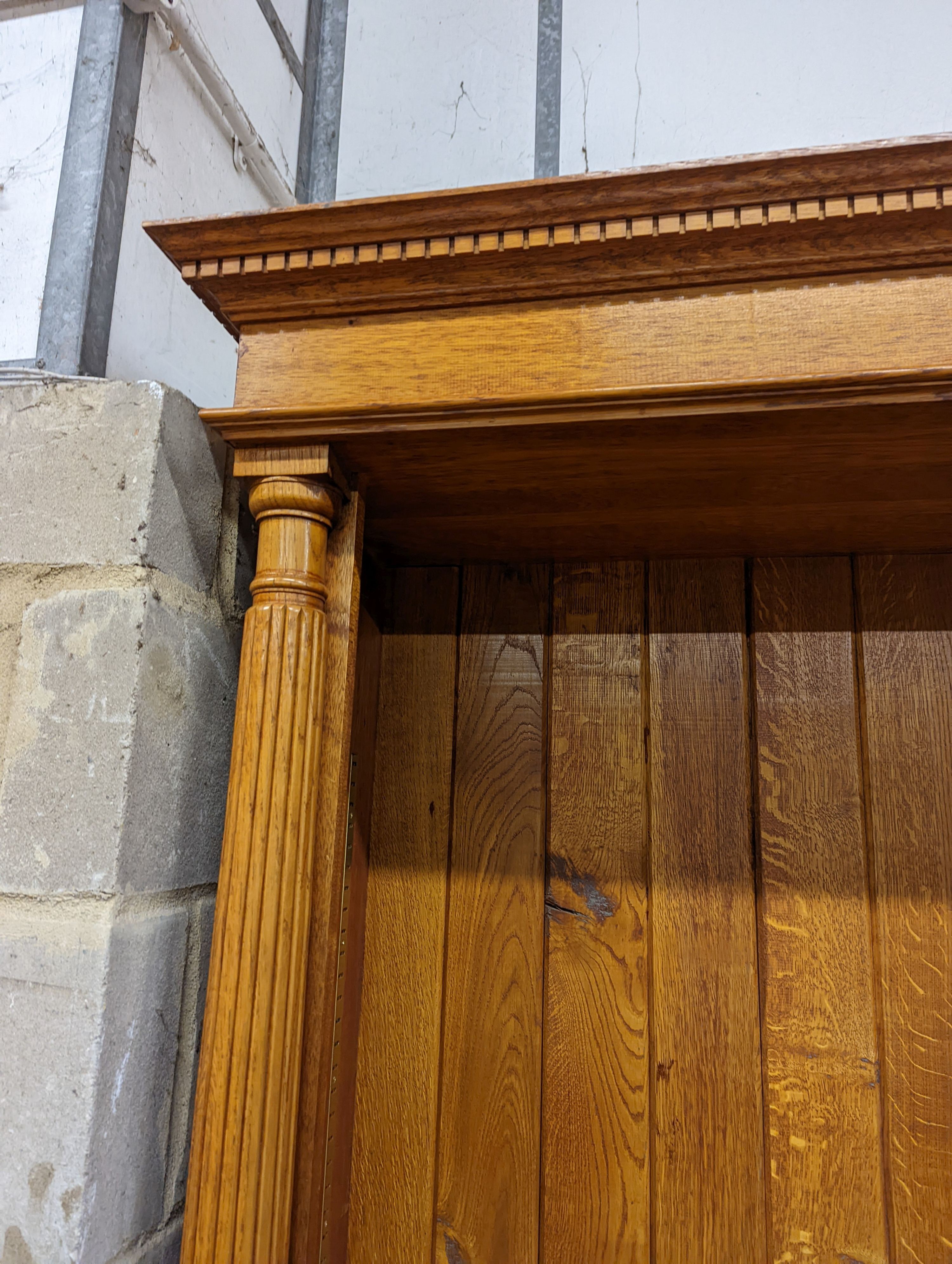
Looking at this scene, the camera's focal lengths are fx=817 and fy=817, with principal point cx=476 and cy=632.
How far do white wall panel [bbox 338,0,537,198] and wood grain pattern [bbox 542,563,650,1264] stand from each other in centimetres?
56

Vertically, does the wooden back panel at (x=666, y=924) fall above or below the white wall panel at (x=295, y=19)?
below

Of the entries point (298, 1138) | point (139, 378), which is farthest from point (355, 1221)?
point (139, 378)

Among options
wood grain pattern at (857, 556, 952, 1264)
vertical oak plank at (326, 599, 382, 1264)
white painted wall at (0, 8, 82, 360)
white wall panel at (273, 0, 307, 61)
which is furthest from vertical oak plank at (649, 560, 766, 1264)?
white wall panel at (273, 0, 307, 61)

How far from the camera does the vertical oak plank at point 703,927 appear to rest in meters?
0.76

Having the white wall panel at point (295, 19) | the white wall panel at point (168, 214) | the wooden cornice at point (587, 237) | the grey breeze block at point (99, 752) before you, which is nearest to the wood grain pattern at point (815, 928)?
the wooden cornice at point (587, 237)

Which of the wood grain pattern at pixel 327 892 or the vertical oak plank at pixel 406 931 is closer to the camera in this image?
the wood grain pattern at pixel 327 892

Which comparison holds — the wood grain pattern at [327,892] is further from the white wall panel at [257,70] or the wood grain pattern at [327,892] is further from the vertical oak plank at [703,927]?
the white wall panel at [257,70]

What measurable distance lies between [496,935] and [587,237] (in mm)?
647

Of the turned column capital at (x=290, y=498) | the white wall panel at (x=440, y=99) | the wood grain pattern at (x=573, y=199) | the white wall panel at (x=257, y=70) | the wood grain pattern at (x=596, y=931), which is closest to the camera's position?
the wood grain pattern at (x=573, y=199)

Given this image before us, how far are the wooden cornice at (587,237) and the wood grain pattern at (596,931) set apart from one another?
348 mm

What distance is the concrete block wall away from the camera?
0.58 metres

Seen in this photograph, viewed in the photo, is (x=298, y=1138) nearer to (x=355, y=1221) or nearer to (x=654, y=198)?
(x=355, y=1221)

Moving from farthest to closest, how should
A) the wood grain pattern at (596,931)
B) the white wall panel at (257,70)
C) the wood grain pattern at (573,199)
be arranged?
the white wall panel at (257,70) < the wood grain pattern at (596,931) < the wood grain pattern at (573,199)

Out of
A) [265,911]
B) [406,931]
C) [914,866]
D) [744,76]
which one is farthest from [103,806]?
[744,76]
